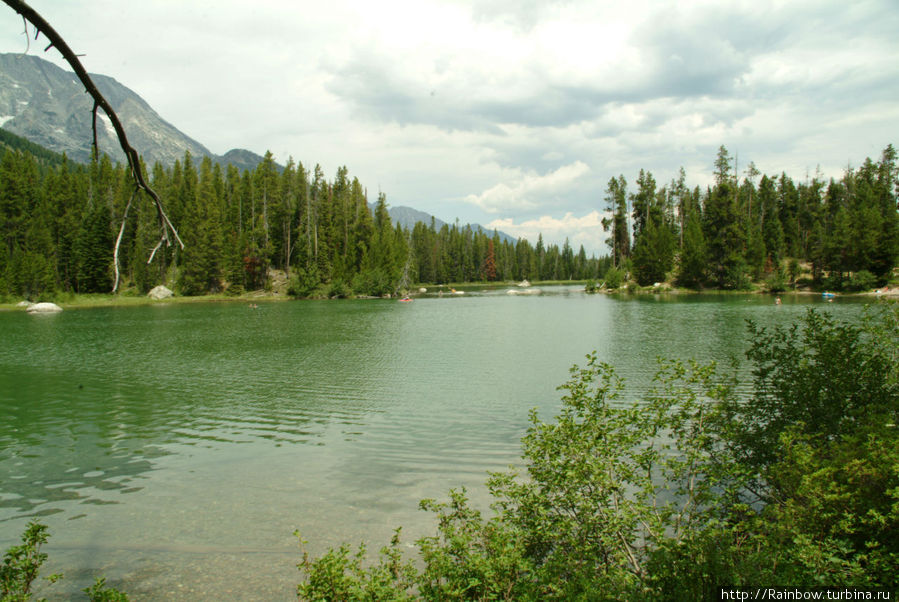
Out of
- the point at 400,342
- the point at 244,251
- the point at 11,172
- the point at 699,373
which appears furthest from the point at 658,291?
the point at 11,172

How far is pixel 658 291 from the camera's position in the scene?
83.6 m

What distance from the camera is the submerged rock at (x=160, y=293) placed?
76312mm

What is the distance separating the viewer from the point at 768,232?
3462 inches

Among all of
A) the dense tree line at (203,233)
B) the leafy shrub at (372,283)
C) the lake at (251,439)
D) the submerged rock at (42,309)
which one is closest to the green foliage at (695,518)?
the lake at (251,439)

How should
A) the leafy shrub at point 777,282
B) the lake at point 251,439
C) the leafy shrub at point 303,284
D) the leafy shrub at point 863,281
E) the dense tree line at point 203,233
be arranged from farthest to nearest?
the leafy shrub at point 303,284
the dense tree line at point 203,233
the leafy shrub at point 777,282
the leafy shrub at point 863,281
the lake at point 251,439

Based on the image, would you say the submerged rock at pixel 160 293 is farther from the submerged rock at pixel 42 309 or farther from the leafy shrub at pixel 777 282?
the leafy shrub at pixel 777 282

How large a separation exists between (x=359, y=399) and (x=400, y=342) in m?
13.8

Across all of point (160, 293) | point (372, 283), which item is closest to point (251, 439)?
point (160, 293)

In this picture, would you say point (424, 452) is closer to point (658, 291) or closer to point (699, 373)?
point (699, 373)

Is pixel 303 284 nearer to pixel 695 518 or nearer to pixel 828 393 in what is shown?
pixel 828 393

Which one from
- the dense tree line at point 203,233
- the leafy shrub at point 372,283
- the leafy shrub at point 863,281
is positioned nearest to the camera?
the leafy shrub at point 863,281

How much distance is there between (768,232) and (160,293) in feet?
345

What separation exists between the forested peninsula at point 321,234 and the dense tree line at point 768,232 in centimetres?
24

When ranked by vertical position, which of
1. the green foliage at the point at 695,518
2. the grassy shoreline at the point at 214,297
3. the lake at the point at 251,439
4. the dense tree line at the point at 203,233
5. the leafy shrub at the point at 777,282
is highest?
the dense tree line at the point at 203,233
